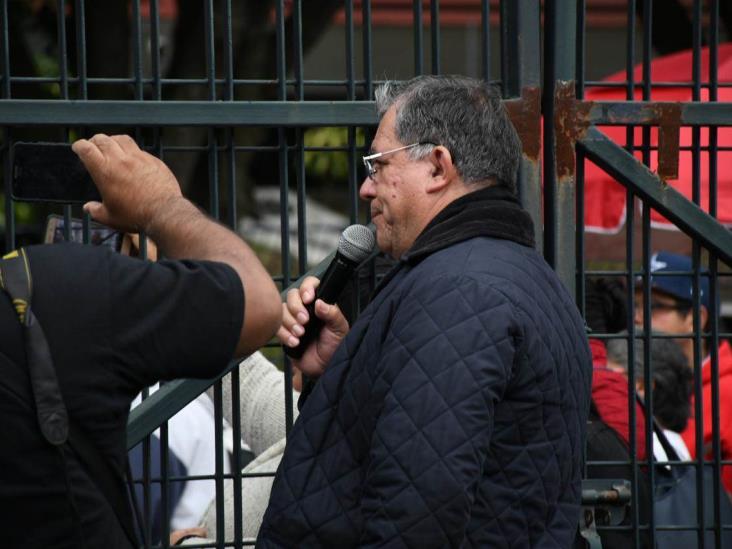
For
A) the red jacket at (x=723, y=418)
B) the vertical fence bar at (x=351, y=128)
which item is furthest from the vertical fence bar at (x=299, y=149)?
the red jacket at (x=723, y=418)

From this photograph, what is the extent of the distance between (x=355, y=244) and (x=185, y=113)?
0.60 meters

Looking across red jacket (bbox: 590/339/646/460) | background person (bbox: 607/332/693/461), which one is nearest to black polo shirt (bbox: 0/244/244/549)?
red jacket (bbox: 590/339/646/460)

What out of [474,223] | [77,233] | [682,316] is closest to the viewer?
[474,223]

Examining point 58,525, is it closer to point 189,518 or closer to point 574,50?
point 574,50

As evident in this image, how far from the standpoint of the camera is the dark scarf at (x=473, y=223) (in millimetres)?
2713

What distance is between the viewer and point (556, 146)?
3354mm

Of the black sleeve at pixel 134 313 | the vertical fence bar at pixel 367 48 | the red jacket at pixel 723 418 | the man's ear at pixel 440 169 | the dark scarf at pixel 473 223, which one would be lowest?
the red jacket at pixel 723 418

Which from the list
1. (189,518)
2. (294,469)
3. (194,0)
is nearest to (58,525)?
(294,469)

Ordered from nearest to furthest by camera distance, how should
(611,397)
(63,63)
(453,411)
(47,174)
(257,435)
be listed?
(453,411), (47,174), (63,63), (257,435), (611,397)

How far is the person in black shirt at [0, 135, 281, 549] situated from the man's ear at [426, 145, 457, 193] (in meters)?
0.72

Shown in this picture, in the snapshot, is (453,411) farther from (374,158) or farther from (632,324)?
(632,324)

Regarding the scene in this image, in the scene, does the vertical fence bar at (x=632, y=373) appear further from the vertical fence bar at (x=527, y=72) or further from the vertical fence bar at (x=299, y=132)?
the vertical fence bar at (x=299, y=132)

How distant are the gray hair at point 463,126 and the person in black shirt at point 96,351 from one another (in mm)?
760

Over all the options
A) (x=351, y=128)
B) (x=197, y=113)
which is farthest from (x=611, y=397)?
(x=197, y=113)
